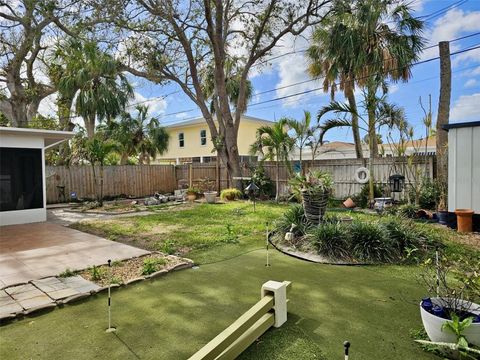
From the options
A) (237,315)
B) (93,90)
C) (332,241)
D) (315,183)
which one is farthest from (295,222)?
(93,90)

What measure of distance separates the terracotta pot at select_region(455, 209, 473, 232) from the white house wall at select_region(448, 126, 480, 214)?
6.1 inches

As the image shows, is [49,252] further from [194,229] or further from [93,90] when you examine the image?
[93,90]

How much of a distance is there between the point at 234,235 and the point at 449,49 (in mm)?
7682


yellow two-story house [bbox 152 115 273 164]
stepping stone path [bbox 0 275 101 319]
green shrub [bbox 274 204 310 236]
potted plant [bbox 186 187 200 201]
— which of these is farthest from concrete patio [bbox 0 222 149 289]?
yellow two-story house [bbox 152 115 273 164]

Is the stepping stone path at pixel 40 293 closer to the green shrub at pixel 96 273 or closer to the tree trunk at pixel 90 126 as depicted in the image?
the green shrub at pixel 96 273

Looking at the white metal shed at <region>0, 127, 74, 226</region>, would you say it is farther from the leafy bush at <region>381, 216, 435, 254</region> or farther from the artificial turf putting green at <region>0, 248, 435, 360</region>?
the leafy bush at <region>381, 216, 435, 254</region>

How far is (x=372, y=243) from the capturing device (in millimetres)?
4598

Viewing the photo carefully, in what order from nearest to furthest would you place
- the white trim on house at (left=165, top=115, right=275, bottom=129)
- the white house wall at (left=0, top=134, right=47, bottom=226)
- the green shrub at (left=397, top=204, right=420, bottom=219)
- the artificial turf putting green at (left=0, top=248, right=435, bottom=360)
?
1. the artificial turf putting green at (left=0, top=248, right=435, bottom=360)
2. the green shrub at (left=397, top=204, right=420, bottom=219)
3. the white house wall at (left=0, top=134, right=47, bottom=226)
4. the white trim on house at (left=165, top=115, right=275, bottom=129)

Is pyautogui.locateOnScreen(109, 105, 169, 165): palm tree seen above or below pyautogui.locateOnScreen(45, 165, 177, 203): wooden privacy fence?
above

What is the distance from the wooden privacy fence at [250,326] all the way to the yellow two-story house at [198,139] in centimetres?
1807

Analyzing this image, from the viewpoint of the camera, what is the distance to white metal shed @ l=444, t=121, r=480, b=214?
227 inches

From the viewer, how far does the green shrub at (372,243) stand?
4449 mm

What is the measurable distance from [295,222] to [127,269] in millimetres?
3013

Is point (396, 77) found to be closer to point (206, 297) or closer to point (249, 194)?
point (249, 194)
